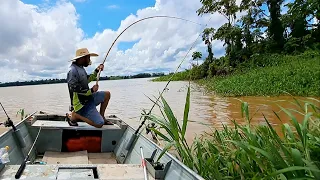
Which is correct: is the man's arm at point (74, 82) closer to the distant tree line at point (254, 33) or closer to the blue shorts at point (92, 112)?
the blue shorts at point (92, 112)

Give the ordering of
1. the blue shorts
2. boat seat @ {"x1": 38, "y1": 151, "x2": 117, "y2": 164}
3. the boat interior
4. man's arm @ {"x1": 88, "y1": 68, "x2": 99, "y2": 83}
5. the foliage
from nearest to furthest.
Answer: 1. the boat interior
2. boat seat @ {"x1": 38, "y1": 151, "x2": 117, "y2": 164}
3. the blue shorts
4. man's arm @ {"x1": 88, "y1": 68, "x2": 99, "y2": 83}
5. the foliage

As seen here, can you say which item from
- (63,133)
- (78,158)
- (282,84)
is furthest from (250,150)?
(282,84)

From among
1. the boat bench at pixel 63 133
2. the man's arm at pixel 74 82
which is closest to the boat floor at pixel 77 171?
the boat bench at pixel 63 133

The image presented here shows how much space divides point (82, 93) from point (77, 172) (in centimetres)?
193

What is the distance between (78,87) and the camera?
4.39 metres

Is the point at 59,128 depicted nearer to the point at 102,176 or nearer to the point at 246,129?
the point at 102,176

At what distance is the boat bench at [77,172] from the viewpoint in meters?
2.54

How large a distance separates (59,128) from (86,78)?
804 mm

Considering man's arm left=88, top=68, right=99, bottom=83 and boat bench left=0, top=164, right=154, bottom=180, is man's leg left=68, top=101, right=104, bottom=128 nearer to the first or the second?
man's arm left=88, top=68, right=99, bottom=83

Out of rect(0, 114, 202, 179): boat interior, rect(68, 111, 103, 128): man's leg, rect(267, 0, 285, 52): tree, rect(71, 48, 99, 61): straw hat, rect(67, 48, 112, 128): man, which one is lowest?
rect(0, 114, 202, 179): boat interior

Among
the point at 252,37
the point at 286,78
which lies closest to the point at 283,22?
the point at 252,37

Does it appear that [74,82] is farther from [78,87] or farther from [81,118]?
[81,118]

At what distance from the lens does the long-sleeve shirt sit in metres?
4.37

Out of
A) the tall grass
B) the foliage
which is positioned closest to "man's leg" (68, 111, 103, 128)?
the tall grass
